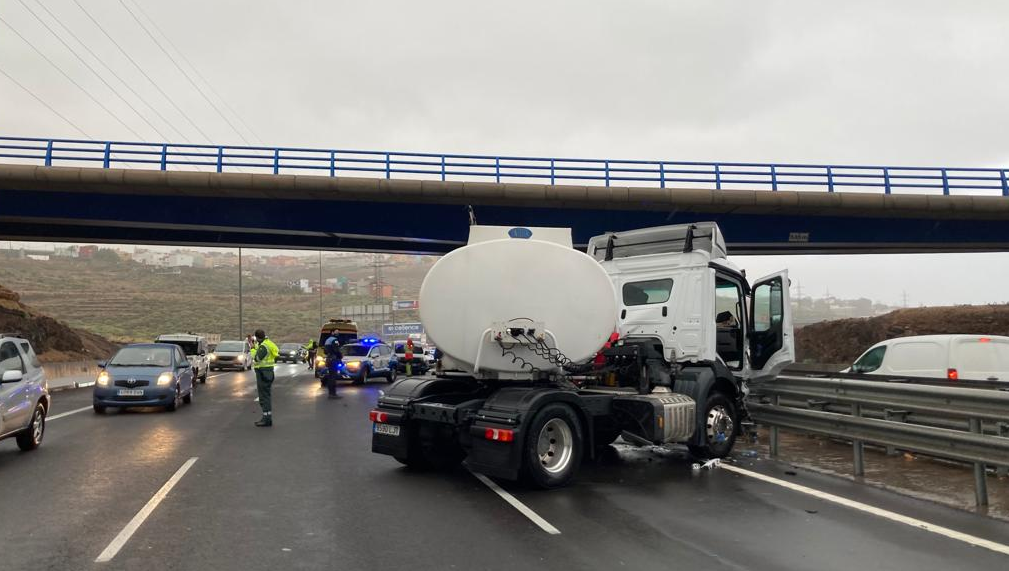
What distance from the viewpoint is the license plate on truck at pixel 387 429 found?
8.44 m

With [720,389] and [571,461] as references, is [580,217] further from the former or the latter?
[571,461]

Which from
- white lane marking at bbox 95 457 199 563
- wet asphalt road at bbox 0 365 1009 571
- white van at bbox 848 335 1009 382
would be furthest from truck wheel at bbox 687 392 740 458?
white lane marking at bbox 95 457 199 563

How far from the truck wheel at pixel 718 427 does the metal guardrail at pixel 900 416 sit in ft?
1.81

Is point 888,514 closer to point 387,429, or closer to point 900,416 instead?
point 900,416

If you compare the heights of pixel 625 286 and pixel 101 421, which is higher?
pixel 625 286

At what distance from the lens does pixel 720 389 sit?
971 centimetres

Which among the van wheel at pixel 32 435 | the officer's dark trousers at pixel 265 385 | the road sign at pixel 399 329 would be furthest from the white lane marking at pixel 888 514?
the road sign at pixel 399 329

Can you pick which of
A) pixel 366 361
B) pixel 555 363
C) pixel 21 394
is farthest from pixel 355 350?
pixel 555 363

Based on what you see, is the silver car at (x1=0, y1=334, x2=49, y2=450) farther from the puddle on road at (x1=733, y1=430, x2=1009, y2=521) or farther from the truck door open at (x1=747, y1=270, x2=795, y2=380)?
the truck door open at (x1=747, y1=270, x2=795, y2=380)

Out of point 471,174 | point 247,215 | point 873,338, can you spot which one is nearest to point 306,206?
point 247,215

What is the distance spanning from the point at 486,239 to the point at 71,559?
518cm

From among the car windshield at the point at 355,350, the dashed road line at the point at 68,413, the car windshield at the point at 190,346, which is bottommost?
the dashed road line at the point at 68,413

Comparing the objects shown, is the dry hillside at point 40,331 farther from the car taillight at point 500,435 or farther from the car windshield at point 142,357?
the car taillight at point 500,435

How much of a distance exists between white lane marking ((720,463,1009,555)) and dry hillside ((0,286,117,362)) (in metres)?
36.6
